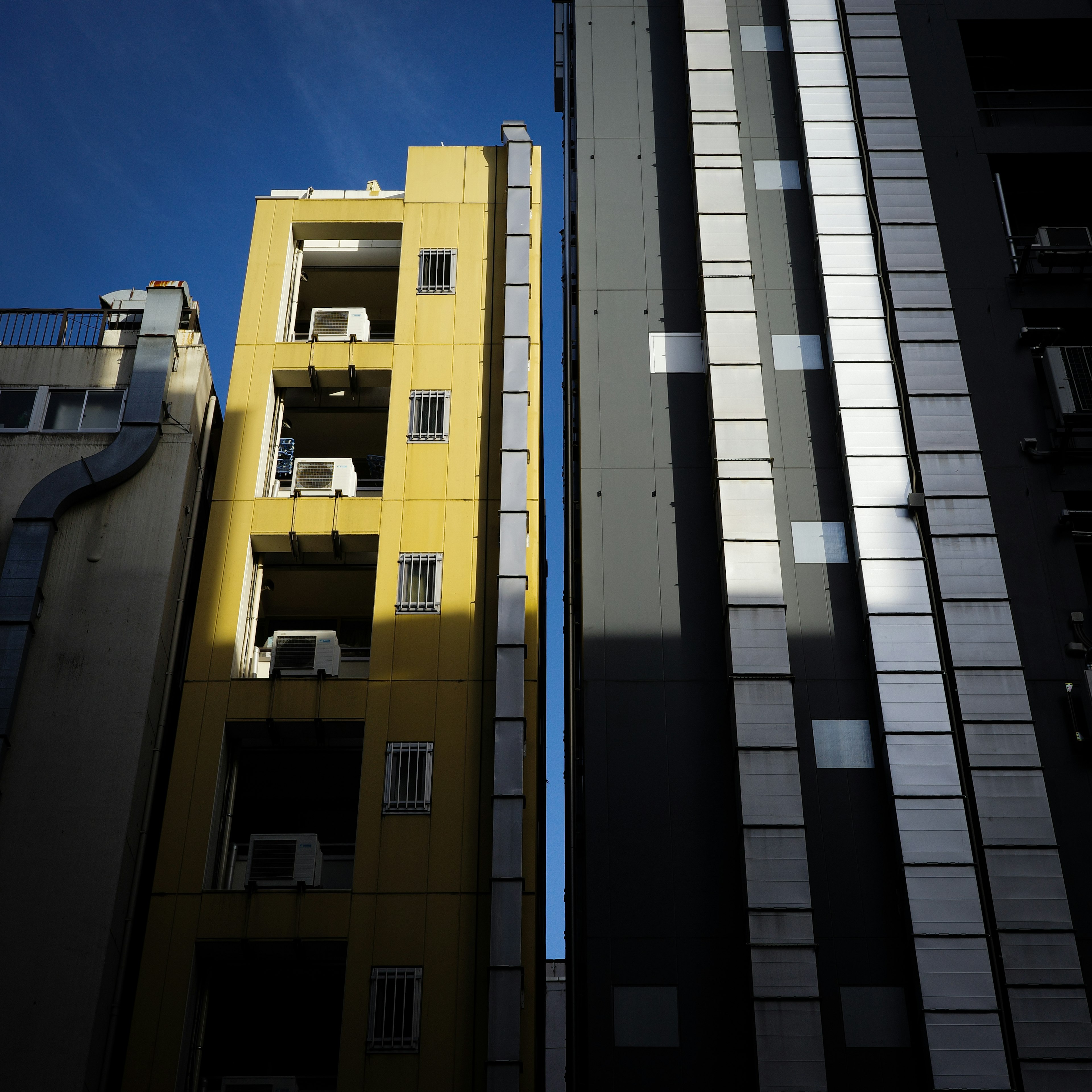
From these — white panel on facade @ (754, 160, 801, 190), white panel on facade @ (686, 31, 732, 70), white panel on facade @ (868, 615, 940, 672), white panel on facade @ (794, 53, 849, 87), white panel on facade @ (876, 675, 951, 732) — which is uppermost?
white panel on facade @ (686, 31, 732, 70)

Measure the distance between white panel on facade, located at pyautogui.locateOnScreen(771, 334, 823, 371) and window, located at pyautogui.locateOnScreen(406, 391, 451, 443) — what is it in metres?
8.58

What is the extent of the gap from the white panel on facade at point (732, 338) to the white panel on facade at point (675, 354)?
0.66 metres

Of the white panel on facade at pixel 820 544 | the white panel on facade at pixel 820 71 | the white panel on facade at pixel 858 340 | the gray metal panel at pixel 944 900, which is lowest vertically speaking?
the gray metal panel at pixel 944 900

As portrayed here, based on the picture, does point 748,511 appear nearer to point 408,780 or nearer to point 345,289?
point 408,780

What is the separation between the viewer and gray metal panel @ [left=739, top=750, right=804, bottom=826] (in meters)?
23.5

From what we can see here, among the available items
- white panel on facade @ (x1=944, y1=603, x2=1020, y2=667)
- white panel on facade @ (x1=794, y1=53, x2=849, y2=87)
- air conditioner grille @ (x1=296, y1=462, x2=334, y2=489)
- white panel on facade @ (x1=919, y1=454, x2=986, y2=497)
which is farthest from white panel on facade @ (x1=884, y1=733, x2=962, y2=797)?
white panel on facade @ (x1=794, y1=53, x2=849, y2=87)

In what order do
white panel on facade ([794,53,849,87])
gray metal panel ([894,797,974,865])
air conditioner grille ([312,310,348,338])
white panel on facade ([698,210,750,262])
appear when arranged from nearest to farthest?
gray metal panel ([894,797,974,865]) < white panel on facade ([698,210,750,262]) < air conditioner grille ([312,310,348,338]) < white panel on facade ([794,53,849,87])

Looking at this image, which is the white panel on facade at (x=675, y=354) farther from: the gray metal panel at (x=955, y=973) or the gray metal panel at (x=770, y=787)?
the gray metal panel at (x=955, y=973)

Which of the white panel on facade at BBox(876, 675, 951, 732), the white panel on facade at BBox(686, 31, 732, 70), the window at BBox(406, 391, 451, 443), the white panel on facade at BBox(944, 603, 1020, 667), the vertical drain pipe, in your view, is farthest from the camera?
the white panel on facade at BBox(686, 31, 732, 70)

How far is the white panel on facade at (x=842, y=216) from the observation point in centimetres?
3075

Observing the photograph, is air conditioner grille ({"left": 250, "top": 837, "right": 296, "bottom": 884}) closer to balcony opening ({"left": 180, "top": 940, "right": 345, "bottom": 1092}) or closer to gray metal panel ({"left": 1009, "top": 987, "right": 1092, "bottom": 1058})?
balcony opening ({"left": 180, "top": 940, "right": 345, "bottom": 1092})

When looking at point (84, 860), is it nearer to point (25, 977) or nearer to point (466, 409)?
point (25, 977)

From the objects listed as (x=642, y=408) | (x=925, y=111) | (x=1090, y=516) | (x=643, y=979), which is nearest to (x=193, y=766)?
(x=643, y=979)

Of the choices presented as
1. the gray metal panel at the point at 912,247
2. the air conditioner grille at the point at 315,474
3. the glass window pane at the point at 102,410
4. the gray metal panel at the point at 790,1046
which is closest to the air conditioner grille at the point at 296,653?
the air conditioner grille at the point at 315,474
